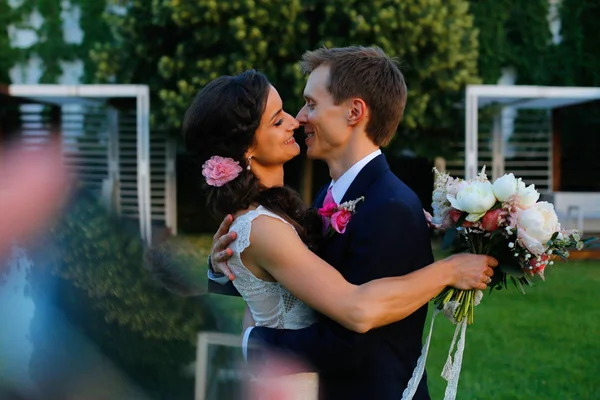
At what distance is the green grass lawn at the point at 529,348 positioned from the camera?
550 centimetres

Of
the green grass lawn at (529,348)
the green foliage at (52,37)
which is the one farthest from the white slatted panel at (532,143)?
the green foliage at (52,37)

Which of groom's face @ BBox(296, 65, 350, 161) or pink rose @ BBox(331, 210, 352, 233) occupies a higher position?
groom's face @ BBox(296, 65, 350, 161)

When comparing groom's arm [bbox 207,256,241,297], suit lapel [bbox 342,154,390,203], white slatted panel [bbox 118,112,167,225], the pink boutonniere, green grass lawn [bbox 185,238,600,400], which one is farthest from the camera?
white slatted panel [bbox 118,112,167,225]

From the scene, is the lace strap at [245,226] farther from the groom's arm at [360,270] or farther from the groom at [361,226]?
the groom's arm at [360,270]

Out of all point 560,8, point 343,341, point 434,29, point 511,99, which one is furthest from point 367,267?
point 560,8

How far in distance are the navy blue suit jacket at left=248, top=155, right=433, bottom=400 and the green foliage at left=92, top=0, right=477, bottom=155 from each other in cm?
1108

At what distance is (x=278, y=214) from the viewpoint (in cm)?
221

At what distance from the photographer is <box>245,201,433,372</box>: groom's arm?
2045 millimetres

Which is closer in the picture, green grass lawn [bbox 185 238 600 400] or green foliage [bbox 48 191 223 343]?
green foliage [bbox 48 191 223 343]

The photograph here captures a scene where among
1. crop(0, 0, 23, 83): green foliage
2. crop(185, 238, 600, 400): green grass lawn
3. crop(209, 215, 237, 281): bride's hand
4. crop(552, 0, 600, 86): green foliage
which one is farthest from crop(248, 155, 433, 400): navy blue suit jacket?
crop(0, 0, 23, 83): green foliage

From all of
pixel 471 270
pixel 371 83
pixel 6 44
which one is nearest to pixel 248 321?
pixel 471 270

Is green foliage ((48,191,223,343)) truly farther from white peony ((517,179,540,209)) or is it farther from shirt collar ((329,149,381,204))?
white peony ((517,179,540,209))

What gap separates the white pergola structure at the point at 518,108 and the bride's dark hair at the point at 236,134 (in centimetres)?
1109

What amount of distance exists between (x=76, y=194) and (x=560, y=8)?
1646cm
